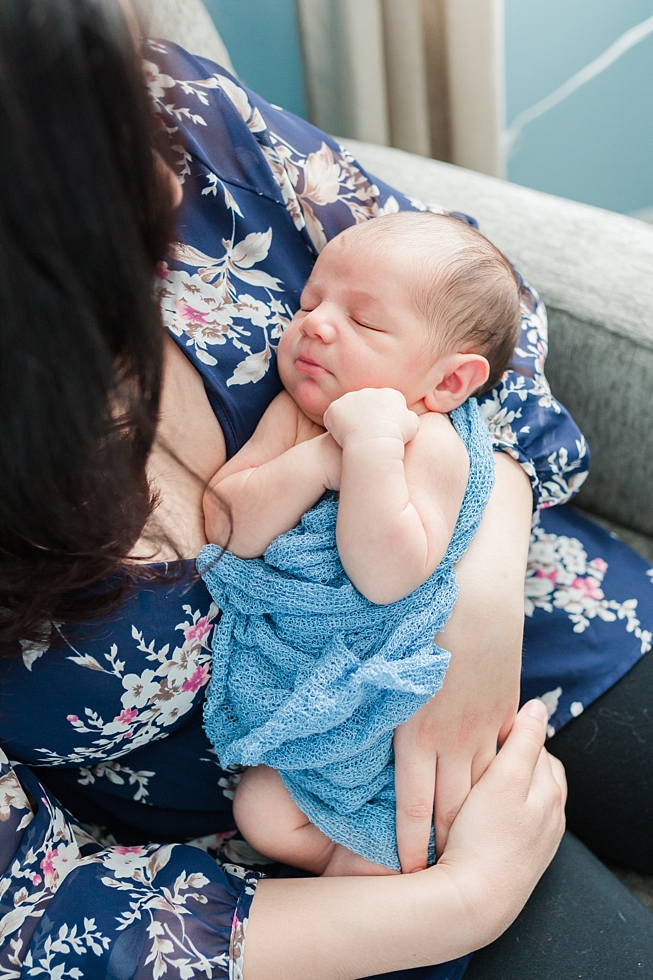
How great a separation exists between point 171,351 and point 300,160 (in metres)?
0.31

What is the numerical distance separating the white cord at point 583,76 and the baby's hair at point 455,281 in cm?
150

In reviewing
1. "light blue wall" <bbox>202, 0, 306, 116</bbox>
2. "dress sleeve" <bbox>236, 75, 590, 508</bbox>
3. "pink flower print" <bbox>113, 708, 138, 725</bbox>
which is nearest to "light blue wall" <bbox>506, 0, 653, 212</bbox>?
"light blue wall" <bbox>202, 0, 306, 116</bbox>

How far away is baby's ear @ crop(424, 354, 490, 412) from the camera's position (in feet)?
2.71

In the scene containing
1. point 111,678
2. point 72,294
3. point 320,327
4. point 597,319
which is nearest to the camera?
point 72,294

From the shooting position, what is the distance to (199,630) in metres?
0.73

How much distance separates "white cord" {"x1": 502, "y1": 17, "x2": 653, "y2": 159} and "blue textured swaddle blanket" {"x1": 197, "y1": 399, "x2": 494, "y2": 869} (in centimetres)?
180

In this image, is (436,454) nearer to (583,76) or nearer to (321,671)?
(321,671)

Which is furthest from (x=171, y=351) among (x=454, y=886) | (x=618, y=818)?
(x=618, y=818)

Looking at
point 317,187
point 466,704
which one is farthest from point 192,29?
point 466,704

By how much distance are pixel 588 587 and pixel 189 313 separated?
586 millimetres

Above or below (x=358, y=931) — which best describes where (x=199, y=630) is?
above

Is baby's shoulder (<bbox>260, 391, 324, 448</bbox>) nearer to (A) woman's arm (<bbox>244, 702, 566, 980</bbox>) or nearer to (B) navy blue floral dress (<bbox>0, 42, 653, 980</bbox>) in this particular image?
(B) navy blue floral dress (<bbox>0, 42, 653, 980</bbox>)

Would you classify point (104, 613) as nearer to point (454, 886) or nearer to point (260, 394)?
point (260, 394)

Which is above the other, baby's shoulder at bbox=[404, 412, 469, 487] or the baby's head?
the baby's head
